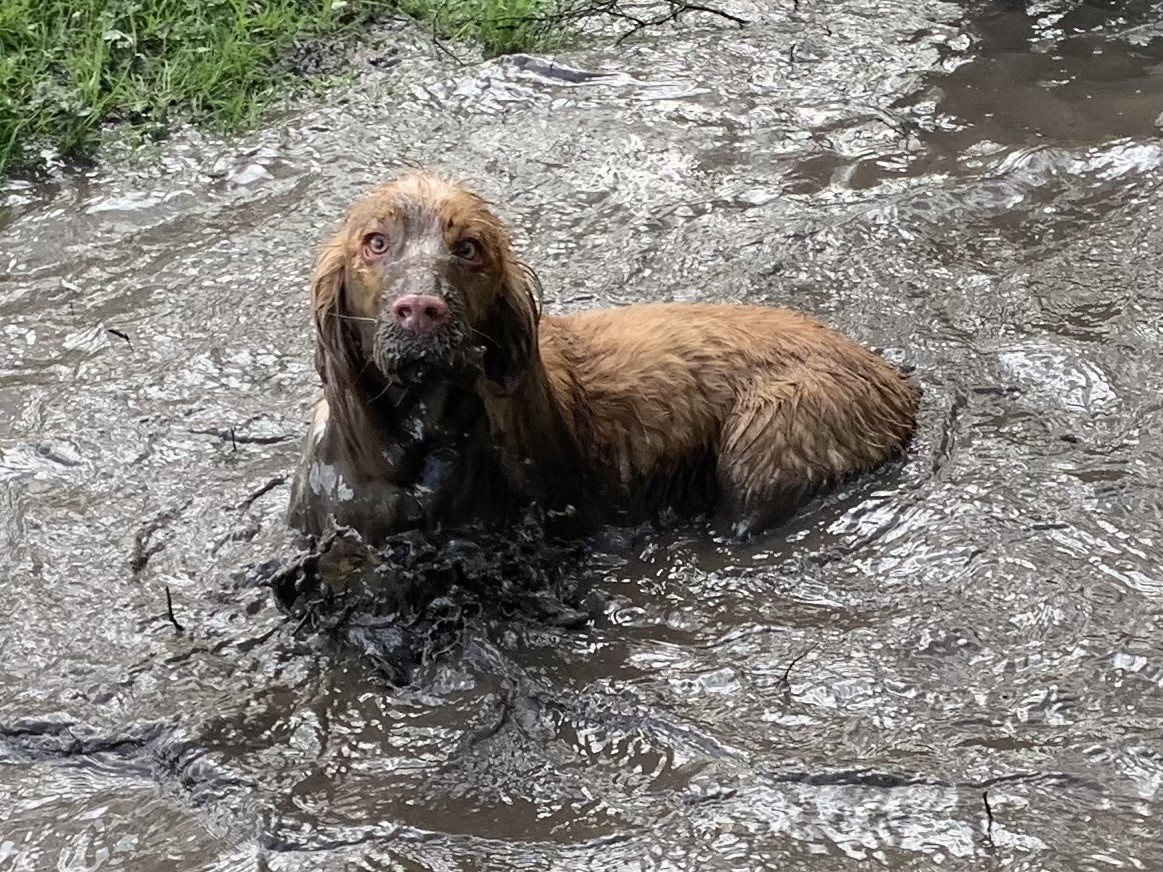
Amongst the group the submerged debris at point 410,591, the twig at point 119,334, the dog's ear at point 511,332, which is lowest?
the submerged debris at point 410,591

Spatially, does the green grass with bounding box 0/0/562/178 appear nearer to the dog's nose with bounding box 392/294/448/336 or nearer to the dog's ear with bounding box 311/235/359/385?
the dog's ear with bounding box 311/235/359/385

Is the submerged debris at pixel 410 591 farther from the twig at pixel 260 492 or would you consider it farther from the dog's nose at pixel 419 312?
the dog's nose at pixel 419 312

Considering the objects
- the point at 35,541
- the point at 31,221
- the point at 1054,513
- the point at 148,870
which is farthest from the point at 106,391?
the point at 1054,513

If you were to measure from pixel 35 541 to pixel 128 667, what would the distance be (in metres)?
0.90

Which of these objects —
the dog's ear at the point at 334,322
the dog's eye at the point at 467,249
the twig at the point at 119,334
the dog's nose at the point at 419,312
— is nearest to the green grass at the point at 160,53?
the twig at the point at 119,334

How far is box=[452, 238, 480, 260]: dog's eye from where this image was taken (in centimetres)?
457

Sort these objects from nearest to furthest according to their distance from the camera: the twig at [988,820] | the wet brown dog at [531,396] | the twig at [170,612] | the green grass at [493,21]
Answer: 1. the twig at [988,820]
2. the wet brown dog at [531,396]
3. the twig at [170,612]
4. the green grass at [493,21]

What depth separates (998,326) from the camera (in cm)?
653

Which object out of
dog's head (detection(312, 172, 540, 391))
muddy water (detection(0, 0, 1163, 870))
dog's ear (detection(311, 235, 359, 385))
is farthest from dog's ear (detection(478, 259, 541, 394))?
muddy water (detection(0, 0, 1163, 870))

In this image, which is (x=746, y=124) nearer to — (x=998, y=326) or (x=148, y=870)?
(x=998, y=326)

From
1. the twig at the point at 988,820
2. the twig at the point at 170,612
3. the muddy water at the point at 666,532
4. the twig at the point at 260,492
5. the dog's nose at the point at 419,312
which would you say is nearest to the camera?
the twig at the point at 988,820

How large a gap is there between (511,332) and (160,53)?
5177 millimetres

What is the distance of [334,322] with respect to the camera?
4.66 m

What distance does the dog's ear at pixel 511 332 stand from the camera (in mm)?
4707
